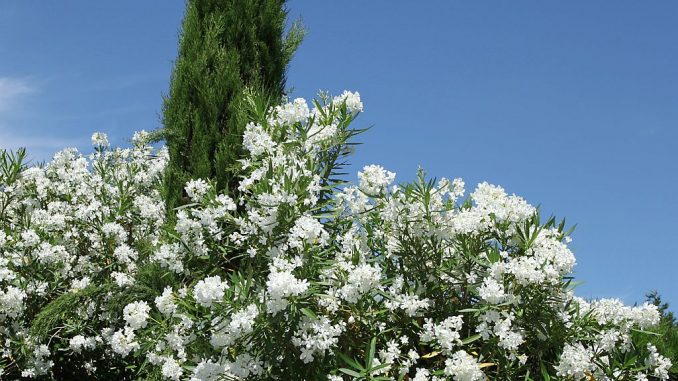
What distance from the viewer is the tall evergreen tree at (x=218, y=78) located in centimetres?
610

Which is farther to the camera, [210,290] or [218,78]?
[218,78]

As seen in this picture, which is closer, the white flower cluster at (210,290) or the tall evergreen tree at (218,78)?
the white flower cluster at (210,290)

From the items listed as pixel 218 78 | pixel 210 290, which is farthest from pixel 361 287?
pixel 218 78

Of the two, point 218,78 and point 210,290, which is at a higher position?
point 218,78

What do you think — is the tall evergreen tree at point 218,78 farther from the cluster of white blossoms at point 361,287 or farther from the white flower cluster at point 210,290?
the white flower cluster at point 210,290

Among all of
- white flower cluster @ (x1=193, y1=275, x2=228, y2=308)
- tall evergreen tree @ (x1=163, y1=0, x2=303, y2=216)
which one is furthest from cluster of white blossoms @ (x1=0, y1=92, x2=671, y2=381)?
tall evergreen tree @ (x1=163, y1=0, x2=303, y2=216)

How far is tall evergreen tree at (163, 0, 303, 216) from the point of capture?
6.10m

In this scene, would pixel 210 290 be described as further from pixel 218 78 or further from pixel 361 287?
pixel 218 78

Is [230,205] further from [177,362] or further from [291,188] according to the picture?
[177,362]

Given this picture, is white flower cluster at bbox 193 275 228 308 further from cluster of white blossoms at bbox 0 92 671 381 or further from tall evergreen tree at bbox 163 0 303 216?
tall evergreen tree at bbox 163 0 303 216

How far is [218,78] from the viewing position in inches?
250

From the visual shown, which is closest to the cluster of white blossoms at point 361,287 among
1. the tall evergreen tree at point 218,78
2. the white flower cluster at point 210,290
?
the white flower cluster at point 210,290

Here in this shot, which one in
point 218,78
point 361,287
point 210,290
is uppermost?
point 218,78

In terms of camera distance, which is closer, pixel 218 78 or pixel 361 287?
pixel 361 287
